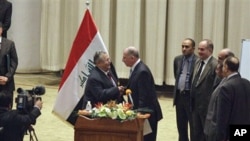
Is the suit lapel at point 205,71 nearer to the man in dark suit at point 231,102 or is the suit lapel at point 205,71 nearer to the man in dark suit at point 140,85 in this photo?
the man in dark suit at point 140,85

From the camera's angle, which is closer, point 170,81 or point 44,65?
point 170,81

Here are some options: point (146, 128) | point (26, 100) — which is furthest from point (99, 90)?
point (26, 100)

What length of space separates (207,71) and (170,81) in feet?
16.0

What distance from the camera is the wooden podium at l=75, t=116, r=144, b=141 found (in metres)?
6.86

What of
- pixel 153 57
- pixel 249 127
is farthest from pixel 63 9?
pixel 249 127

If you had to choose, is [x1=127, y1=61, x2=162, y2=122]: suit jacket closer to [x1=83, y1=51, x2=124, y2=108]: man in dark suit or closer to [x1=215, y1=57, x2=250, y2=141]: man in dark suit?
[x1=83, y1=51, x2=124, y2=108]: man in dark suit

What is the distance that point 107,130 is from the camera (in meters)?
6.91

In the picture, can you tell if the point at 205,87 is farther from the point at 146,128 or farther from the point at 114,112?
the point at 114,112

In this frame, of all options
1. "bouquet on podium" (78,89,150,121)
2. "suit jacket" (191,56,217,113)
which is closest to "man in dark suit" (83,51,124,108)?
"bouquet on podium" (78,89,150,121)

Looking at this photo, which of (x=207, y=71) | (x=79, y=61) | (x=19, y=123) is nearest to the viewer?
(x=19, y=123)

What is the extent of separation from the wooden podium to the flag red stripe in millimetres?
2242

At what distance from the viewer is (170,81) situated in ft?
43.7

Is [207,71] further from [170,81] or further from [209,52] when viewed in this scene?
[170,81]

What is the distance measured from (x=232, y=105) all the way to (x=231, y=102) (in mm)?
41
